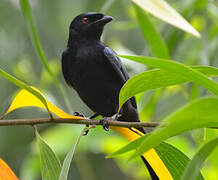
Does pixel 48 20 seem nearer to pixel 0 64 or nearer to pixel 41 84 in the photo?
pixel 41 84

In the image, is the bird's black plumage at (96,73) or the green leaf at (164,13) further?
the bird's black plumage at (96,73)

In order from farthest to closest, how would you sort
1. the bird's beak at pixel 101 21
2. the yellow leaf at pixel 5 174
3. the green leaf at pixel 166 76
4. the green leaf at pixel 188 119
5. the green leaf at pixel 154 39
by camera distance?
the bird's beak at pixel 101 21 < the green leaf at pixel 154 39 < the yellow leaf at pixel 5 174 < the green leaf at pixel 166 76 < the green leaf at pixel 188 119

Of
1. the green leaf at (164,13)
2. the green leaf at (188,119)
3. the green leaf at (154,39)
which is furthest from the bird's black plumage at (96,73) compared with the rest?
the green leaf at (188,119)

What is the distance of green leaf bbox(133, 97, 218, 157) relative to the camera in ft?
3.25

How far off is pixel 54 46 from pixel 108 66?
2.36 metres

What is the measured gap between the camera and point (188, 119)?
1023mm

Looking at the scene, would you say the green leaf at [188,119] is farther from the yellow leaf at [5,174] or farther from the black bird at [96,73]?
the black bird at [96,73]

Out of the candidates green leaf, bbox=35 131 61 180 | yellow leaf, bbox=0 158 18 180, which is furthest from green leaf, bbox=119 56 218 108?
yellow leaf, bbox=0 158 18 180

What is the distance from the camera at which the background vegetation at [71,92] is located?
9.55ft

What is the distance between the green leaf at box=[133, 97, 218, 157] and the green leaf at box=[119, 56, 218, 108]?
4.7 inches

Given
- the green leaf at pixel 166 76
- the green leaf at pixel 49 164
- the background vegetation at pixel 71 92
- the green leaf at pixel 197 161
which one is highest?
the green leaf at pixel 166 76

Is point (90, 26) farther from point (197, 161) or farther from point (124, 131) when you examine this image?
point (197, 161)

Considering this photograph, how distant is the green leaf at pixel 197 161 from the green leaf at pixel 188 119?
5 cm

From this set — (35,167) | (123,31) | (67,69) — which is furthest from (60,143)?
(123,31)
